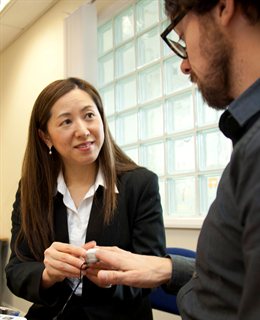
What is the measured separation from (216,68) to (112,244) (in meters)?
0.78

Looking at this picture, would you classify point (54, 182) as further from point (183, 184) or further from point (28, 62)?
point (28, 62)

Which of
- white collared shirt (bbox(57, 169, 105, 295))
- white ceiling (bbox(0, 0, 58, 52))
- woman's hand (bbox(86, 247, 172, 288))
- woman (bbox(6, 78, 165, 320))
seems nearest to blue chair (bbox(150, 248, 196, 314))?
woman (bbox(6, 78, 165, 320))

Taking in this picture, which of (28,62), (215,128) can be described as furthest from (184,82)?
(28,62)

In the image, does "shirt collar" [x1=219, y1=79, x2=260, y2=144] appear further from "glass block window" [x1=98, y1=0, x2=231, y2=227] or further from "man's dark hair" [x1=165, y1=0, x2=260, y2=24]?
"glass block window" [x1=98, y1=0, x2=231, y2=227]

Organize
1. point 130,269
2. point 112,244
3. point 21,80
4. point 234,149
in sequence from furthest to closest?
point 21,80
point 112,244
point 130,269
point 234,149

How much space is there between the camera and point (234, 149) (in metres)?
0.52

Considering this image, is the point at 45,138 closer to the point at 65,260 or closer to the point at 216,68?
the point at 65,260

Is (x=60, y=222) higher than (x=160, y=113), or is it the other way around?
(x=160, y=113)

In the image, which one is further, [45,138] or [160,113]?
[160,113]

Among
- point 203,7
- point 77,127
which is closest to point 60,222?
point 77,127

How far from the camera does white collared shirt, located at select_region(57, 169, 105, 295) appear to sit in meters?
1.29

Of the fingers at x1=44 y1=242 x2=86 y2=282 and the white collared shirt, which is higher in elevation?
the white collared shirt

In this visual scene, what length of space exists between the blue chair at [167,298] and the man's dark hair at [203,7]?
3.29 ft

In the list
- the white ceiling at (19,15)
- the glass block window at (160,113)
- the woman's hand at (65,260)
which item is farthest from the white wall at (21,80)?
the woman's hand at (65,260)
